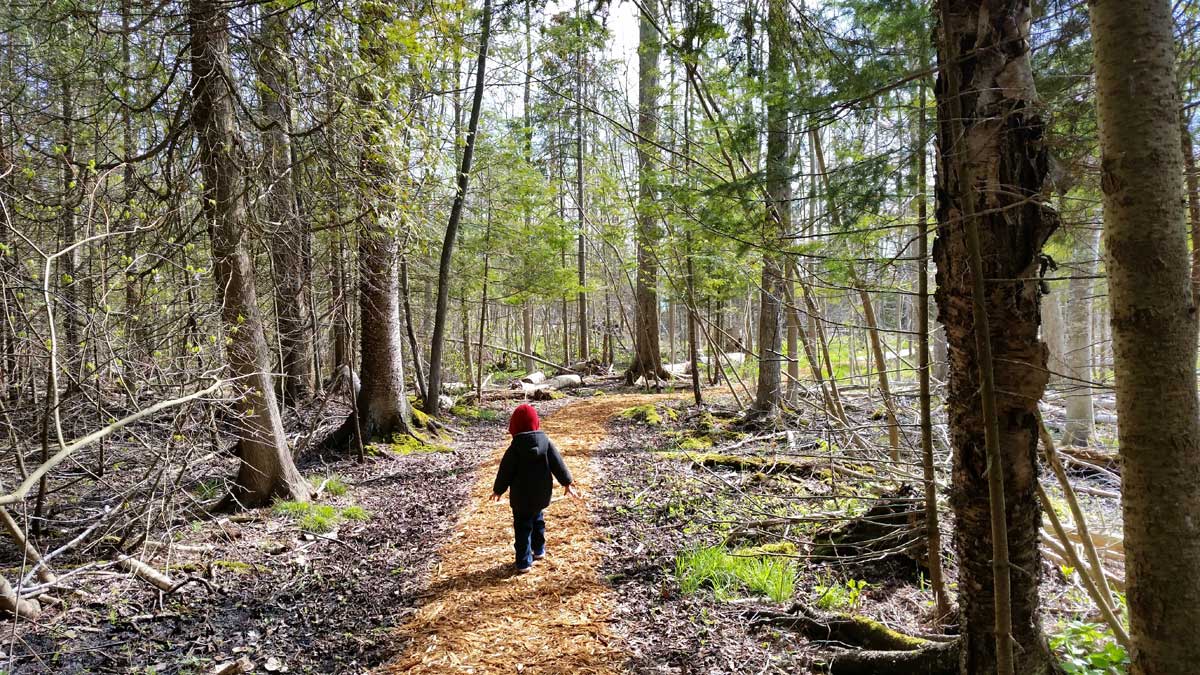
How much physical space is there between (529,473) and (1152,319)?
160 inches

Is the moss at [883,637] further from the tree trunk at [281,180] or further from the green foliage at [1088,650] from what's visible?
the tree trunk at [281,180]

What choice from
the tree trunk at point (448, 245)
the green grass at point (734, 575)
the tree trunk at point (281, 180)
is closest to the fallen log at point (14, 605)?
the tree trunk at point (281, 180)

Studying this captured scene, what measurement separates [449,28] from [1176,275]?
19.2ft

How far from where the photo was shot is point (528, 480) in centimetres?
481

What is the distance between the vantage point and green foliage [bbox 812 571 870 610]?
13.4ft

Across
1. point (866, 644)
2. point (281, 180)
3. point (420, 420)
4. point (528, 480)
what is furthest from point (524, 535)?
point (420, 420)

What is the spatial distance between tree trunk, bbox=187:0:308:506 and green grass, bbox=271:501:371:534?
11.0 inches

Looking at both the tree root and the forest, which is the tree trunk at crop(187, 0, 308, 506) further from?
the tree root

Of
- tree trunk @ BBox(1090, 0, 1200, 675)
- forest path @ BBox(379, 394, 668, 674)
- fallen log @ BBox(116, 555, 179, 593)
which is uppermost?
tree trunk @ BBox(1090, 0, 1200, 675)

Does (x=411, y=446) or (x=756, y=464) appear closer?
(x=756, y=464)

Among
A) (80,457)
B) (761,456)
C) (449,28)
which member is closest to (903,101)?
(449,28)

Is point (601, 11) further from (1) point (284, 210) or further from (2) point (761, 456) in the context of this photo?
(2) point (761, 456)

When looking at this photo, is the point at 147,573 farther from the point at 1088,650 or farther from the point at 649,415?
the point at 649,415

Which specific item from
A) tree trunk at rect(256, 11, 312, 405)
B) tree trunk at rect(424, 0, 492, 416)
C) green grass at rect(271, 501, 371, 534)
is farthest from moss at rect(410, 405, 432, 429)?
green grass at rect(271, 501, 371, 534)
